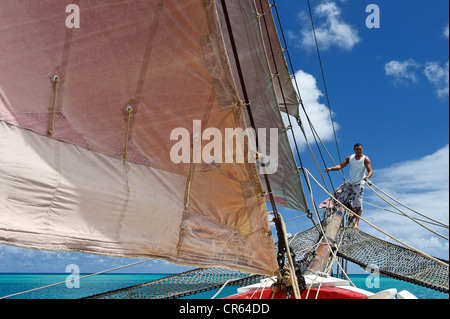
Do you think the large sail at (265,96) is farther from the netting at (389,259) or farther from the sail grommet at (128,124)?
the sail grommet at (128,124)

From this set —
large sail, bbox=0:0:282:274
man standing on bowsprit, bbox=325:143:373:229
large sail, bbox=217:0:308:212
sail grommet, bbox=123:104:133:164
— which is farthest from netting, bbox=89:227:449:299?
sail grommet, bbox=123:104:133:164

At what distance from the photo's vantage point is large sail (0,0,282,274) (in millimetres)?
2748

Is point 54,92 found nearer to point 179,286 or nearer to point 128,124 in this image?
point 128,124

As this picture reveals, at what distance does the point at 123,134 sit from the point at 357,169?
6000mm

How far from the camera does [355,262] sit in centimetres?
933

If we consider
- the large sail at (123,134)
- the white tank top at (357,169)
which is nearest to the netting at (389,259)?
the white tank top at (357,169)

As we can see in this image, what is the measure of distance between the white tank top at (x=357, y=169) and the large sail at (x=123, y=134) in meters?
4.99

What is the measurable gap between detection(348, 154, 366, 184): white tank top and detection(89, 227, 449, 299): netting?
4.51 feet

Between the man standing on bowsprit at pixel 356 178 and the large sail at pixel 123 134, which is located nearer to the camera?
the large sail at pixel 123 134

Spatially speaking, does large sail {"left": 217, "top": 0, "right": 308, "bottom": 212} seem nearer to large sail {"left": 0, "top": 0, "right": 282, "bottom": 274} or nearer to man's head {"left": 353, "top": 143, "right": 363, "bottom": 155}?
man's head {"left": 353, "top": 143, "right": 363, "bottom": 155}

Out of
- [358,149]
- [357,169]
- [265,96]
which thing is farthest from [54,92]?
[265,96]

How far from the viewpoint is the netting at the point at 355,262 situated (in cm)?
692
